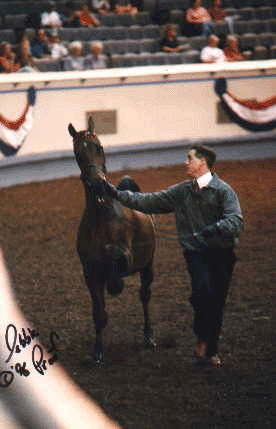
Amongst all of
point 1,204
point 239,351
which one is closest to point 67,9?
point 1,204

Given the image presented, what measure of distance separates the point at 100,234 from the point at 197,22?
14.4m

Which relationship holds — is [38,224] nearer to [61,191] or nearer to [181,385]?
[61,191]

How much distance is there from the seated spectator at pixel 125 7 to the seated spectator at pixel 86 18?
1.01 m

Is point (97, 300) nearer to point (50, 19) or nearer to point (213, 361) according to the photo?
point (213, 361)

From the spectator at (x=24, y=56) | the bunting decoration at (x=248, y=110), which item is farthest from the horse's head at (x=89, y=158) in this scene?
the bunting decoration at (x=248, y=110)

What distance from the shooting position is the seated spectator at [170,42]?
21109 mm

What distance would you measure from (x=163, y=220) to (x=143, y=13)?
8387 mm

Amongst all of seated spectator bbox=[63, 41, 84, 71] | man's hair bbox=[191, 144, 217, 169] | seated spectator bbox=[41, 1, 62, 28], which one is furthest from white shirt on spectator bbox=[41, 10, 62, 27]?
man's hair bbox=[191, 144, 217, 169]

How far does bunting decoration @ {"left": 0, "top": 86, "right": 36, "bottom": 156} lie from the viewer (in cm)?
1769

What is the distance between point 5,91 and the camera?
17.7m

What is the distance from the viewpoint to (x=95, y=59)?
1948cm

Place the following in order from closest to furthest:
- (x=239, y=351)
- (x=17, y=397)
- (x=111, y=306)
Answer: (x=17, y=397) → (x=239, y=351) → (x=111, y=306)

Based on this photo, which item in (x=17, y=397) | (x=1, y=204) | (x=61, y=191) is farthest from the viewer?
(x=61, y=191)
